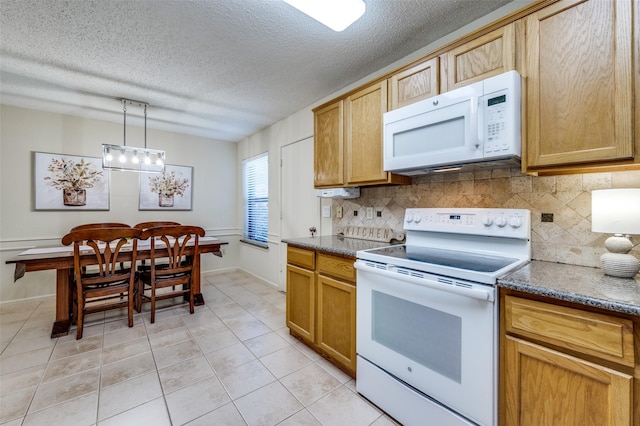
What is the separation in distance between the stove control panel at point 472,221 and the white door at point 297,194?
1.41 metres

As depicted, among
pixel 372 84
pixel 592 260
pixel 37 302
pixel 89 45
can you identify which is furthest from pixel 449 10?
pixel 37 302

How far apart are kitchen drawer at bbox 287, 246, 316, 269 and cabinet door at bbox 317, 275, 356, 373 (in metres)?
0.15

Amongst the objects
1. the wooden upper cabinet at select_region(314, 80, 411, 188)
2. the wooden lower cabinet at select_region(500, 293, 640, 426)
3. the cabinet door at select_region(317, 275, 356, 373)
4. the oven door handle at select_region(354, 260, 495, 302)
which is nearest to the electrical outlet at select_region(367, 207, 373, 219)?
the wooden upper cabinet at select_region(314, 80, 411, 188)

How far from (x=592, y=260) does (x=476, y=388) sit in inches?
35.2

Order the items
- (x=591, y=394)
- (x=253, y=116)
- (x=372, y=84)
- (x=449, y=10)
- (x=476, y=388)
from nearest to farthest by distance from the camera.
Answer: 1. (x=591, y=394)
2. (x=476, y=388)
3. (x=449, y=10)
4. (x=372, y=84)
5. (x=253, y=116)

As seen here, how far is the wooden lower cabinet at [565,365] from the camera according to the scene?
35.9 inches

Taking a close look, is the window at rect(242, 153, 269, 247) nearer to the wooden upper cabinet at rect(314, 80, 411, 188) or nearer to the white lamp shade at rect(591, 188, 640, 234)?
the wooden upper cabinet at rect(314, 80, 411, 188)

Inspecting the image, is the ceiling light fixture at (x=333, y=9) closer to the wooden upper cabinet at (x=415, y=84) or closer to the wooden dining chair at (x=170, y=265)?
the wooden upper cabinet at (x=415, y=84)

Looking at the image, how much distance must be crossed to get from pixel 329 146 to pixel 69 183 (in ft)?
12.1

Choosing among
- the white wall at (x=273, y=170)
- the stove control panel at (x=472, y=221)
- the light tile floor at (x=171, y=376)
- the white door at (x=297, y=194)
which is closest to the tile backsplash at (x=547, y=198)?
the stove control panel at (x=472, y=221)

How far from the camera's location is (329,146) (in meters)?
2.49

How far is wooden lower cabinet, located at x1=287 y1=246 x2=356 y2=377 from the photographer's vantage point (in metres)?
1.92

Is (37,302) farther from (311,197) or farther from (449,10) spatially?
(449,10)

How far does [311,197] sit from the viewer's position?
10.9ft
